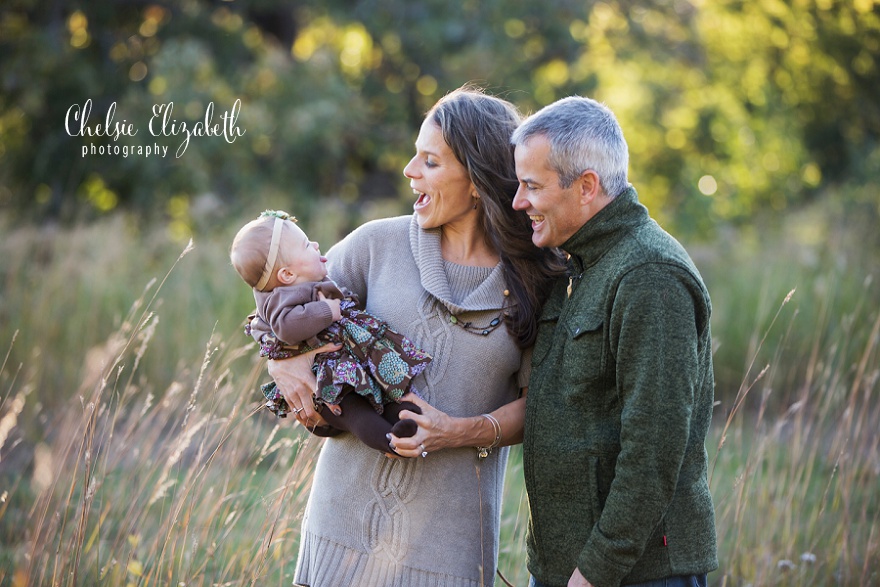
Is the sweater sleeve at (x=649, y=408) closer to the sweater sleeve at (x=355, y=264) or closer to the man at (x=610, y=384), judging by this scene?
the man at (x=610, y=384)

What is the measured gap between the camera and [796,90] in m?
14.7

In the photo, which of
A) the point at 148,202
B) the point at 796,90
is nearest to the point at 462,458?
the point at 148,202

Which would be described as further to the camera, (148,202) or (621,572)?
(148,202)

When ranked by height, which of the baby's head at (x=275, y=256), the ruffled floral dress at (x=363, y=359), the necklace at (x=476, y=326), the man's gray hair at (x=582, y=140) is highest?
the man's gray hair at (x=582, y=140)

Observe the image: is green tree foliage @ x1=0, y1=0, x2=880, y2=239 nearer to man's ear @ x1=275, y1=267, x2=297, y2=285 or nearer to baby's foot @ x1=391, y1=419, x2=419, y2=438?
man's ear @ x1=275, y1=267, x2=297, y2=285

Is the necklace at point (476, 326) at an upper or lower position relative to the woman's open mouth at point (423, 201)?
lower

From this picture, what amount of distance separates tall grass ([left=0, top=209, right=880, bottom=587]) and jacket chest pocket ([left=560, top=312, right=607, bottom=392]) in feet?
3.36

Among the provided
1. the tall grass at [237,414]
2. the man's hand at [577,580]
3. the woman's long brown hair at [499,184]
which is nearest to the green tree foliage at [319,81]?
the tall grass at [237,414]

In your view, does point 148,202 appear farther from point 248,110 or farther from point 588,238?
point 588,238

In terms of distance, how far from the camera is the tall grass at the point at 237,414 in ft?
10.5

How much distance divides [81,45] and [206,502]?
820 centimetres

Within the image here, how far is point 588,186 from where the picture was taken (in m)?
2.03

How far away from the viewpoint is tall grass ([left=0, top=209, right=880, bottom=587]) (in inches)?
126

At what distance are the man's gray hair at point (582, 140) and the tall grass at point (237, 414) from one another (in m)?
1.28
